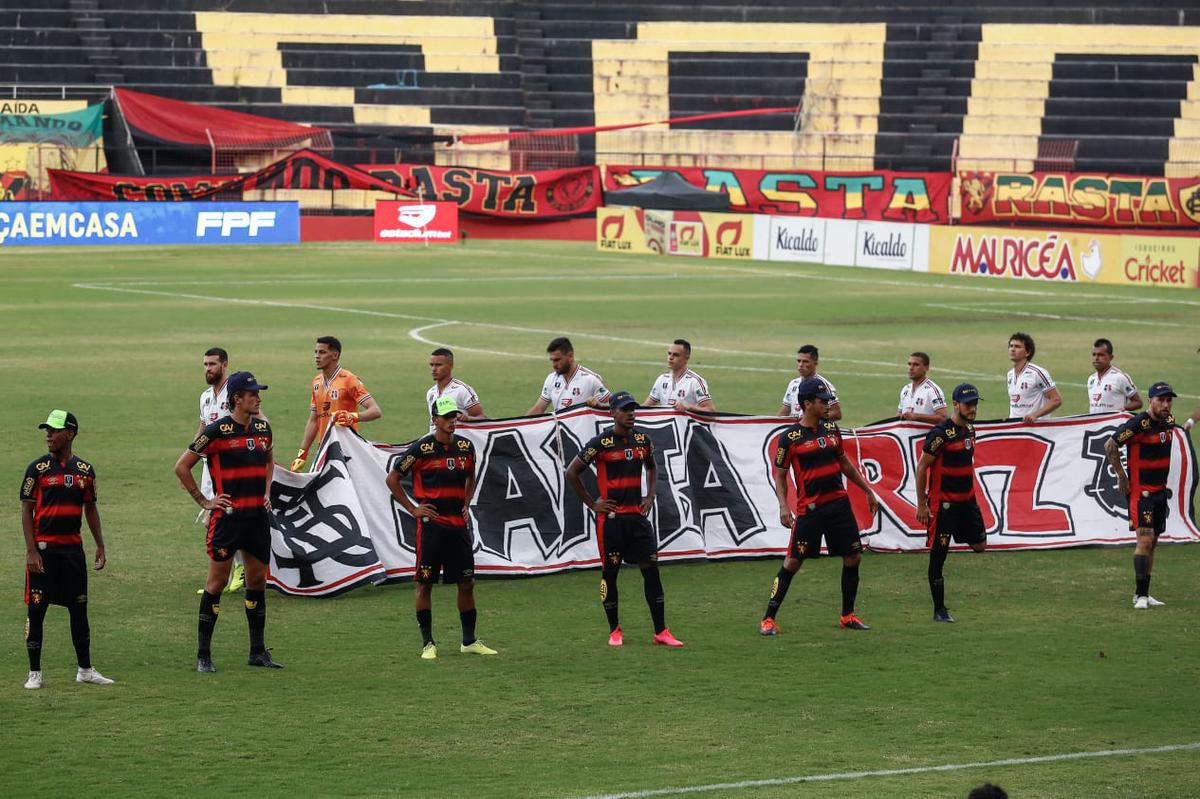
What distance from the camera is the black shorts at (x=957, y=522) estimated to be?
13953 mm

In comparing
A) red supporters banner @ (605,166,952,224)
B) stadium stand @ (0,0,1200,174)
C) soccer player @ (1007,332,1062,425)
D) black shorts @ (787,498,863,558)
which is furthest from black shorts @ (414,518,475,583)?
stadium stand @ (0,0,1200,174)

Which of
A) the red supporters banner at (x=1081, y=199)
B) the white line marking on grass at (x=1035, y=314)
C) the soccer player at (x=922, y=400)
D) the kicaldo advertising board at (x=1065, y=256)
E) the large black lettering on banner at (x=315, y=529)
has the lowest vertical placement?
the large black lettering on banner at (x=315, y=529)

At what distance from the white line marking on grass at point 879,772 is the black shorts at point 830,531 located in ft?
11.0

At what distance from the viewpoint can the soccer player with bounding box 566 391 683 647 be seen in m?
12.8

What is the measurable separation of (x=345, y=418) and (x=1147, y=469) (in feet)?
22.5

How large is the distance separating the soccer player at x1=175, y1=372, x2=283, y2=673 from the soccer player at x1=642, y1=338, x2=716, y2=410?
539 centimetres

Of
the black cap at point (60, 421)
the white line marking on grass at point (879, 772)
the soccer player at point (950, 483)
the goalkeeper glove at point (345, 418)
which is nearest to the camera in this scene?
the white line marking on grass at point (879, 772)

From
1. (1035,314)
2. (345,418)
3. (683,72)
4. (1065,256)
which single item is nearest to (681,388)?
(345,418)

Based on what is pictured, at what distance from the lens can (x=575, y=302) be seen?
4175cm

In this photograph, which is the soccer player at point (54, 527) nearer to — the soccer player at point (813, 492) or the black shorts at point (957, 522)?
the soccer player at point (813, 492)

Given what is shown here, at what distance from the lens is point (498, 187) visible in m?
65.6

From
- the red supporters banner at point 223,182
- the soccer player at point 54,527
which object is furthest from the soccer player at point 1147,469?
the red supporters banner at point 223,182

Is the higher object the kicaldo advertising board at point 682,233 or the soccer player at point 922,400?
the kicaldo advertising board at point 682,233

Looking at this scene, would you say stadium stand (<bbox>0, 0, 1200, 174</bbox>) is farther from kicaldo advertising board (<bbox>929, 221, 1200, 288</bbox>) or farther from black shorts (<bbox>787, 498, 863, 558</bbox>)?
black shorts (<bbox>787, 498, 863, 558</bbox>)
